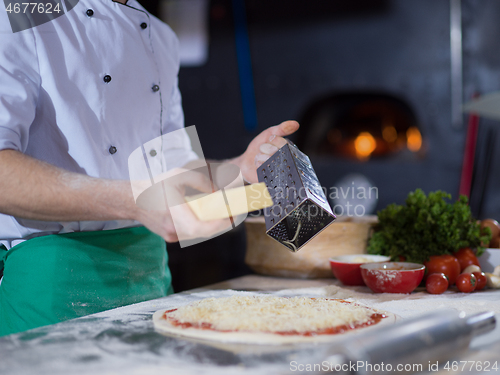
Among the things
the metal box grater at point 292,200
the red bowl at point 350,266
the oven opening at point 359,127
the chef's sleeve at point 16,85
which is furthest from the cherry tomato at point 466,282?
the oven opening at point 359,127

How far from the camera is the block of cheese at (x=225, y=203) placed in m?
1.00

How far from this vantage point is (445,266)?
57.5 inches

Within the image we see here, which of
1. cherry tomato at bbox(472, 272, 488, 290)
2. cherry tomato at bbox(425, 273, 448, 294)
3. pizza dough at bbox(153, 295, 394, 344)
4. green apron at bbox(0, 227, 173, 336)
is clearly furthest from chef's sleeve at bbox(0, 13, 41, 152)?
cherry tomato at bbox(472, 272, 488, 290)

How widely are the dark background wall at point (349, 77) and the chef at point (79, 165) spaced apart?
279cm

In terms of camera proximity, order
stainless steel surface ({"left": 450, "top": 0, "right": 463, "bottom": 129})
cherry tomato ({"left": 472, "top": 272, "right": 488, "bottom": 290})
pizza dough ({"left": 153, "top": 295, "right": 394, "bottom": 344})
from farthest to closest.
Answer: stainless steel surface ({"left": 450, "top": 0, "right": 463, "bottom": 129}) → cherry tomato ({"left": 472, "top": 272, "right": 488, "bottom": 290}) → pizza dough ({"left": 153, "top": 295, "right": 394, "bottom": 344})

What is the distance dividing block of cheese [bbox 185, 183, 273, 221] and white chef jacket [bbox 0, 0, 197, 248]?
1.37ft

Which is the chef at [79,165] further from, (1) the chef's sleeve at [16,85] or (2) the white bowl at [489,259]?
(2) the white bowl at [489,259]

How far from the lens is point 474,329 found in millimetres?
858

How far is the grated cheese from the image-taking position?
958 mm

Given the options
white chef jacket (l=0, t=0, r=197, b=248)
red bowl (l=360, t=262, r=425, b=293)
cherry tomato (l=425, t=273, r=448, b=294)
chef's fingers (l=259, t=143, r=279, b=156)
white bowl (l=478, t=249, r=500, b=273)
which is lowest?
white bowl (l=478, t=249, r=500, b=273)

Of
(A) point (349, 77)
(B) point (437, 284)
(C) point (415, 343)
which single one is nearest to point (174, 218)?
(C) point (415, 343)

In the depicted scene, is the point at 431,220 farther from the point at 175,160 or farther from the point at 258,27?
Answer: the point at 258,27

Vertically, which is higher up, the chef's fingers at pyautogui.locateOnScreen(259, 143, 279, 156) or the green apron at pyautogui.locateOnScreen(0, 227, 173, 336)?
the chef's fingers at pyautogui.locateOnScreen(259, 143, 279, 156)

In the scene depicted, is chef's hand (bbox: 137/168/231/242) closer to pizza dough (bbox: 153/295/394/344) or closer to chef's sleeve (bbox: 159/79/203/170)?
pizza dough (bbox: 153/295/394/344)
